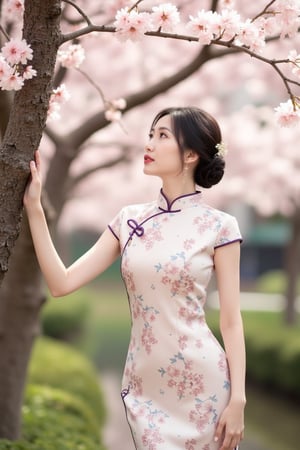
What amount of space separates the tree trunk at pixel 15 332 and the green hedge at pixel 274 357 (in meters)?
6.00

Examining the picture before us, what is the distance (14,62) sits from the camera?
2.74 metres

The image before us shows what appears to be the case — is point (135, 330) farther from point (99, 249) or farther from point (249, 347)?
point (249, 347)

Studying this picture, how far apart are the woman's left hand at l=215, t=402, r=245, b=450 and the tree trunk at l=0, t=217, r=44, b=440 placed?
2.34 m

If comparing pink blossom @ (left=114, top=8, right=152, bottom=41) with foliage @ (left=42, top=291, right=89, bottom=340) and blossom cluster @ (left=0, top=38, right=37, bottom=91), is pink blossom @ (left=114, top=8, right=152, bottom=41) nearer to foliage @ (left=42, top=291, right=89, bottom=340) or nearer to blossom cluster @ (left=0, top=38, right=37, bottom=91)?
blossom cluster @ (left=0, top=38, right=37, bottom=91)

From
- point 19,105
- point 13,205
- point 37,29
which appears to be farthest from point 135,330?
point 37,29

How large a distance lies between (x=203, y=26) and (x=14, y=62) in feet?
2.41

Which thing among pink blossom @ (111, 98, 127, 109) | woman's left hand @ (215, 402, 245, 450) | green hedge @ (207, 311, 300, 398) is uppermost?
pink blossom @ (111, 98, 127, 109)

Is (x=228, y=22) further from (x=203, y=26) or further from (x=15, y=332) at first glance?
(x=15, y=332)

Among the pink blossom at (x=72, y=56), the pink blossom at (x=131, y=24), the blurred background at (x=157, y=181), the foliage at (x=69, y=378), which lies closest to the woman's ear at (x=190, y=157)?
the pink blossom at (x=131, y=24)

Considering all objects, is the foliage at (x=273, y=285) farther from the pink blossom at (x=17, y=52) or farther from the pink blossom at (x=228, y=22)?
the pink blossom at (x=17, y=52)

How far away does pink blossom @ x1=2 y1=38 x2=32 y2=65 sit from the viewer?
8.94 ft

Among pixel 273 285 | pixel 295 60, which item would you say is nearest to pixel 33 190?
pixel 295 60

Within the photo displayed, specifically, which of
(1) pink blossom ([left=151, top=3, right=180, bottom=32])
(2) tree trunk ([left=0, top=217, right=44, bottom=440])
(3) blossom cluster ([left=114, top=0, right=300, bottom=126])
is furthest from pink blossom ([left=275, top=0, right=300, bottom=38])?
(2) tree trunk ([left=0, top=217, right=44, bottom=440])

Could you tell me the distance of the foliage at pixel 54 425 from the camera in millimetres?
4742
